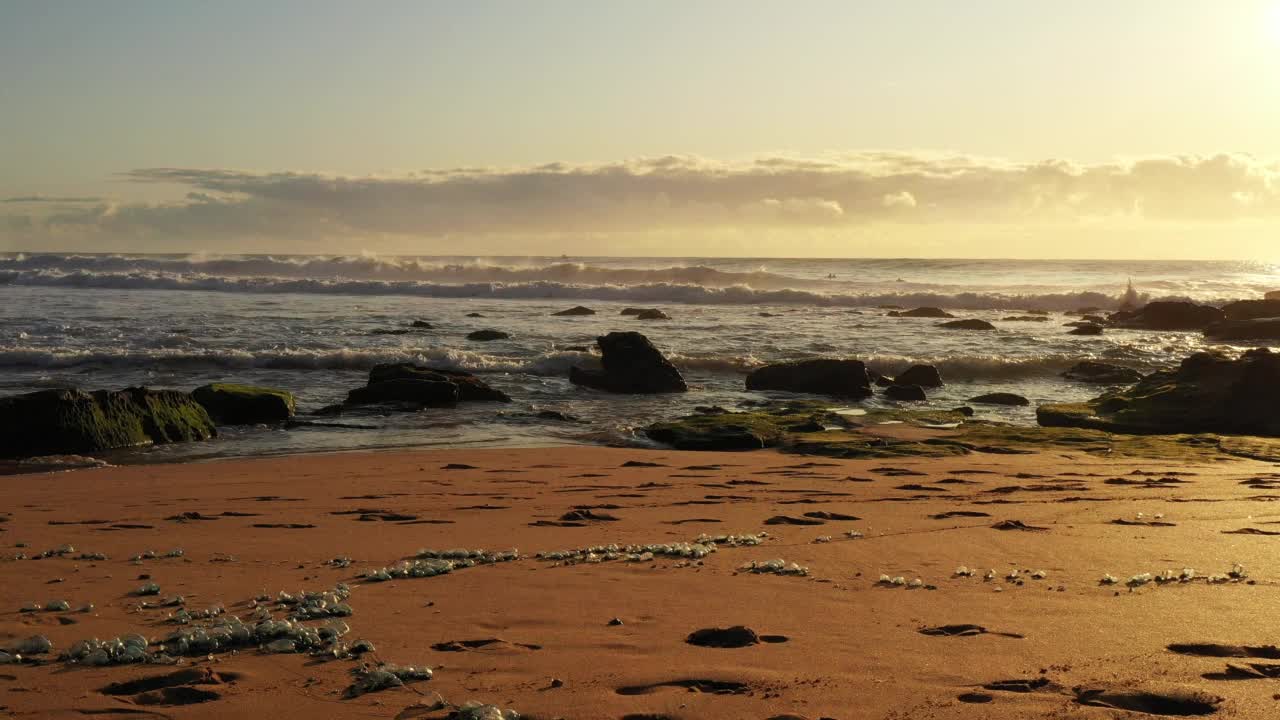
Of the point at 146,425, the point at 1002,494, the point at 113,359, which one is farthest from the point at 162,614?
the point at 113,359

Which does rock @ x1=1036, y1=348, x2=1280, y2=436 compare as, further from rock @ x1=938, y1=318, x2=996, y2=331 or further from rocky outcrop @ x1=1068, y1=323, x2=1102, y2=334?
rocky outcrop @ x1=1068, y1=323, x2=1102, y2=334

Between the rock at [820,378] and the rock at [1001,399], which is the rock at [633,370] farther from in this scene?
the rock at [1001,399]

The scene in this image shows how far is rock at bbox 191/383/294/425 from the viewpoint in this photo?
15.6m

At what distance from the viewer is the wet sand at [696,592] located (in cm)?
419

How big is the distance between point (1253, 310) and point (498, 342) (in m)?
28.2

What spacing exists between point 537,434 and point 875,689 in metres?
11.3

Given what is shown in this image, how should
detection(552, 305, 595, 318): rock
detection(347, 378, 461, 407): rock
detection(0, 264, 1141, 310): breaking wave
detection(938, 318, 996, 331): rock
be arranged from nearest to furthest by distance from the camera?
detection(347, 378, 461, 407): rock → detection(938, 318, 996, 331): rock → detection(552, 305, 595, 318): rock → detection(0, 264, 1141, 310): breaking wave

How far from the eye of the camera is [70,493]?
10.1 m

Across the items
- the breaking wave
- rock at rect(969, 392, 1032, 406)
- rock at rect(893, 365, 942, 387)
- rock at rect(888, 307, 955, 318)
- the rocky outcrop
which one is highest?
the breaking wave

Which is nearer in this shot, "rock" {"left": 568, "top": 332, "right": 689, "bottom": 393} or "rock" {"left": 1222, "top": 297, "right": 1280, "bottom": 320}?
"rock" {"left": 568, "top": 332, "right": 689, "bottom": 393}

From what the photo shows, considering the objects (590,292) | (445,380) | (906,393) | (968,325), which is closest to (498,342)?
(445,380)

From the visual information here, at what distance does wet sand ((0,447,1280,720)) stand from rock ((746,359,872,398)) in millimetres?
9371

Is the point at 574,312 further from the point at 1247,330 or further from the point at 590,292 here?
the point at 1247,330

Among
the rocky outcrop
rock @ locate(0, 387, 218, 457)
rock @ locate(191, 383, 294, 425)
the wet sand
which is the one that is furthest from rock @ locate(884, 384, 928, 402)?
the rocky outcrop
